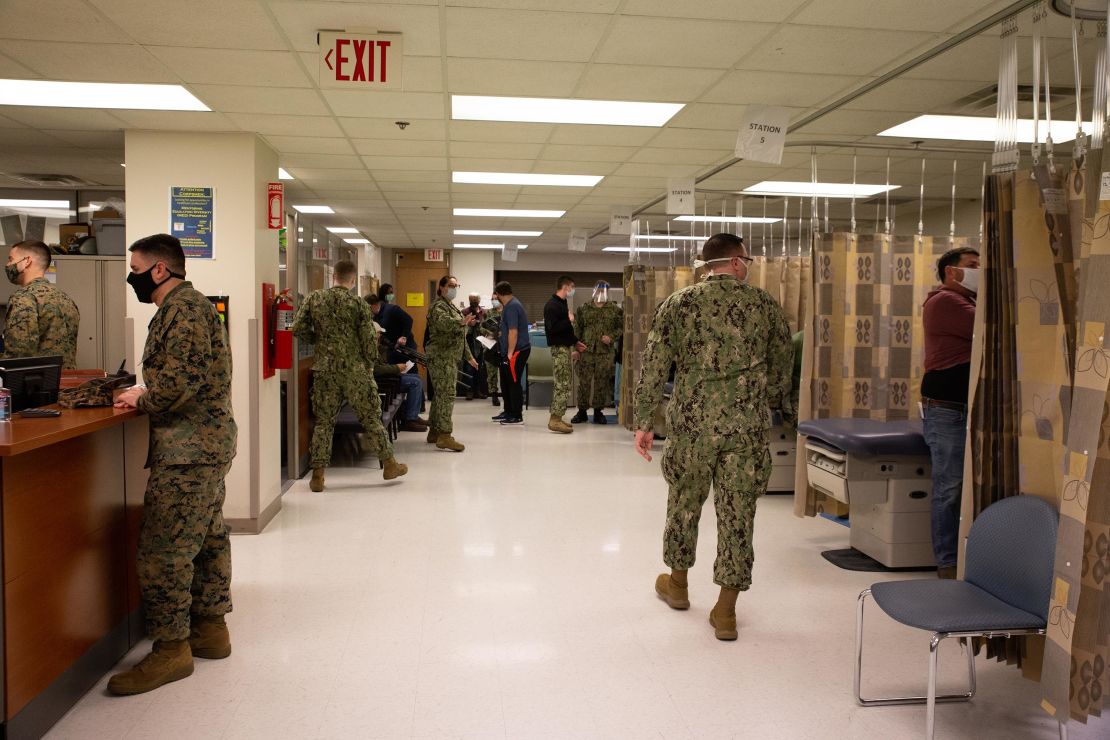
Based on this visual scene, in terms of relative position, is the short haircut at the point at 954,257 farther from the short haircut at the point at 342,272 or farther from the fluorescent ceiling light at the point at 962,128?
the short haircut at the point at 342,272

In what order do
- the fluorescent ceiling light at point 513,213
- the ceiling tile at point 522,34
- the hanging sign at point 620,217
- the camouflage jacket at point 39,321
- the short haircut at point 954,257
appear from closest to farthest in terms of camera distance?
the ceiling tile at point 522,34 → the short haircut at point 954,257 → the camouflage jacket at point 39,321 → the hanging sign at point 620,217 → the fluorescent ceiling light at point 513,213

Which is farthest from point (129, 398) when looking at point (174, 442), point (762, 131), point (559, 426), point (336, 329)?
point (559, 426)

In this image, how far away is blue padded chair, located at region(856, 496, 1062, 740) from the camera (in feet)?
8.02

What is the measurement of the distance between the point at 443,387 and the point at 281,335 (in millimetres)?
2855

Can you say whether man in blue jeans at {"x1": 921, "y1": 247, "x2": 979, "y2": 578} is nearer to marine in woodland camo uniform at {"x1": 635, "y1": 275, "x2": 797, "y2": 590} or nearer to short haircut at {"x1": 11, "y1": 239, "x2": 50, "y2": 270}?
marine in woodland camo uniform at {"x1": 635, "y1": 275, "x2": 797, "y2": 590}

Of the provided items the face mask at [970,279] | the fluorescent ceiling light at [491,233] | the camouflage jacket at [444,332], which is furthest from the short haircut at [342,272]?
the fluorescent ceiling light at [491,233]

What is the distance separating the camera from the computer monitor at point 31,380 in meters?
3.28

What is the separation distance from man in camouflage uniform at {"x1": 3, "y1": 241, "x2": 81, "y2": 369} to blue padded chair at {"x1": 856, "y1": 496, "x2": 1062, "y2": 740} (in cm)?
476

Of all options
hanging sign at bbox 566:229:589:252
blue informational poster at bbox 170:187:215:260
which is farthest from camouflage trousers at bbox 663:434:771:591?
hanging sign at bbox 566:229:589:252

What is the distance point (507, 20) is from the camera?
3350mm

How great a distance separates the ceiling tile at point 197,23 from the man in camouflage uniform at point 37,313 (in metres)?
2.15

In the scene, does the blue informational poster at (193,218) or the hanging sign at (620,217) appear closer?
the blue informational poster at (193,218)

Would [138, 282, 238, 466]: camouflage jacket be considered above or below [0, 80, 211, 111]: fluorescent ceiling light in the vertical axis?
below

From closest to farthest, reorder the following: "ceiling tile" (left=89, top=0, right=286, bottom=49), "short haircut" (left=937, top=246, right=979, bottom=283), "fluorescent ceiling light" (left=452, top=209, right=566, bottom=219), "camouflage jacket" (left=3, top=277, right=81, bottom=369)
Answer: "ceiling tile" (left=89, top=0, right=286, bottom=49), "short haircut" (left=937, top=246, right=979, bottom=283), "camouflage jacket" (left=3, top=277, right=81, bottom=369), "fluorescent ceiling light" (left=452, top=209, right=566, bottom=219)
